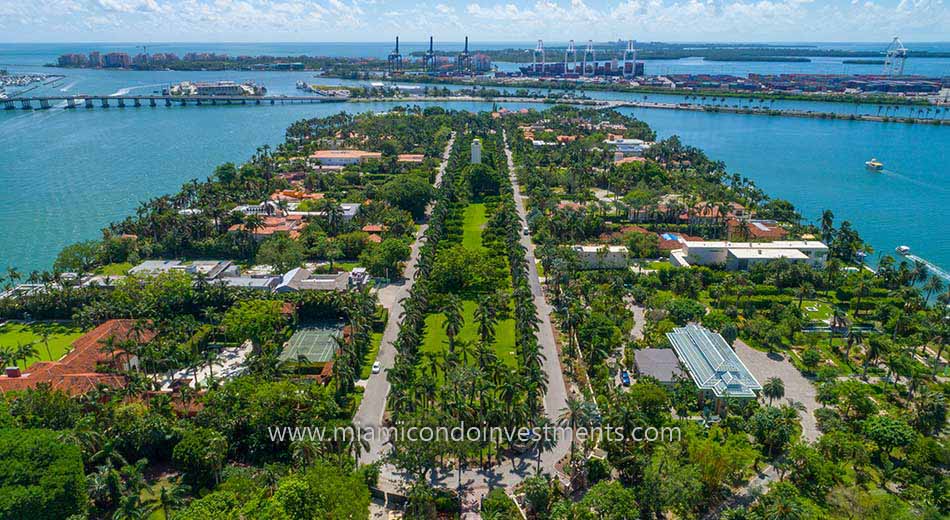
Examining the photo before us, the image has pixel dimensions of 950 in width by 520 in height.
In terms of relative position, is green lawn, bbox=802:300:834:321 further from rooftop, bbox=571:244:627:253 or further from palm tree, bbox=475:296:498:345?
palm tree, bbox=475:296:498:345

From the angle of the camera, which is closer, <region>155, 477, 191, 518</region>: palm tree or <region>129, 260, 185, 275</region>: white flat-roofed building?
<region>155, 477, 191, 518</region>: palm tree

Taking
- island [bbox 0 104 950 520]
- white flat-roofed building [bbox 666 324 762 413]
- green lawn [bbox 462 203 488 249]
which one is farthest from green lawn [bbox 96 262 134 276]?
white flat-roofed building [bbox 666 324 762 413]

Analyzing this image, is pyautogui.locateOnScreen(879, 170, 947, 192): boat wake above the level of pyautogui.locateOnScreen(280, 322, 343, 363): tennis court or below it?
above

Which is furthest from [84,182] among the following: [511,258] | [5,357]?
[511,258]

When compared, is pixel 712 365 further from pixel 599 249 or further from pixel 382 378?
pixel 599 249

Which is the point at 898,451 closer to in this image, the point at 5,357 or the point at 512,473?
the point at 512,473

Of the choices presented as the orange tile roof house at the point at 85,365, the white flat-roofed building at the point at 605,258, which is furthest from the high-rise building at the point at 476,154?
the orange tile roof house at the point at 85,365
